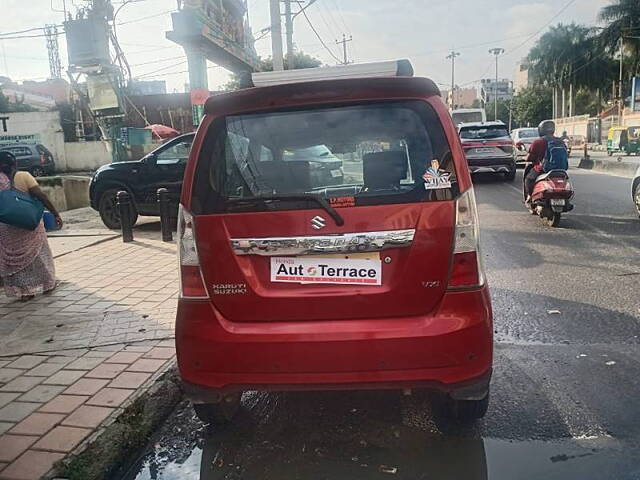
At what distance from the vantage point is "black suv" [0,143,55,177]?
2544 cm

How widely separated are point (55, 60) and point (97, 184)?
49753 millimetres

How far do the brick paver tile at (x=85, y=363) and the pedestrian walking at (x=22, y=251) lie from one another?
2213 mm

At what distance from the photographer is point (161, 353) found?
4.21 meters

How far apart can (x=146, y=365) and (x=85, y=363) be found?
0.50 m

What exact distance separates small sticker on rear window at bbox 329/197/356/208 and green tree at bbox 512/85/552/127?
3094 inches

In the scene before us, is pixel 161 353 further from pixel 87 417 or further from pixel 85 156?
pixel 85 156

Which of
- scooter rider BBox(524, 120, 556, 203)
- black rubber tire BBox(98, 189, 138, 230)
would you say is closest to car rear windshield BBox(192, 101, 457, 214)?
scooter rider BBox(524, 120, 556, 203)

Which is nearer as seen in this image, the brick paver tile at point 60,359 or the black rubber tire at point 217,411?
the black rubber tire at point 217,411

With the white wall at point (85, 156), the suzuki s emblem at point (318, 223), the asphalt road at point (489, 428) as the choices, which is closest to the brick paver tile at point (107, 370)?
the asphalt road at point (489, 428)

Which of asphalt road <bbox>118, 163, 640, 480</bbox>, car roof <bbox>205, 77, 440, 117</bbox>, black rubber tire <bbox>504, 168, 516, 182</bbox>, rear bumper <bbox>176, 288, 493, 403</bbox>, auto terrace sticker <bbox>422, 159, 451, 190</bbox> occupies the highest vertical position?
car roof <bbox>205, 77, 440, 117</bbox>

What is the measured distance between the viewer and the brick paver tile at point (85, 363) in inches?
159

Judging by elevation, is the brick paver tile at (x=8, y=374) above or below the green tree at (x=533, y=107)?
below

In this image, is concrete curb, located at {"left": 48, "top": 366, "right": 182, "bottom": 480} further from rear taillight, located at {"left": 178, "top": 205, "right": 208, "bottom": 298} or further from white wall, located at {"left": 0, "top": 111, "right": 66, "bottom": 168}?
white wall, located at {"left": 0, "top": 111, "right": 66, "bottom": 168}

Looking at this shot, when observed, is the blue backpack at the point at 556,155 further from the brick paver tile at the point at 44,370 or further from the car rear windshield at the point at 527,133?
the car rear windshield at the point at 527,133
